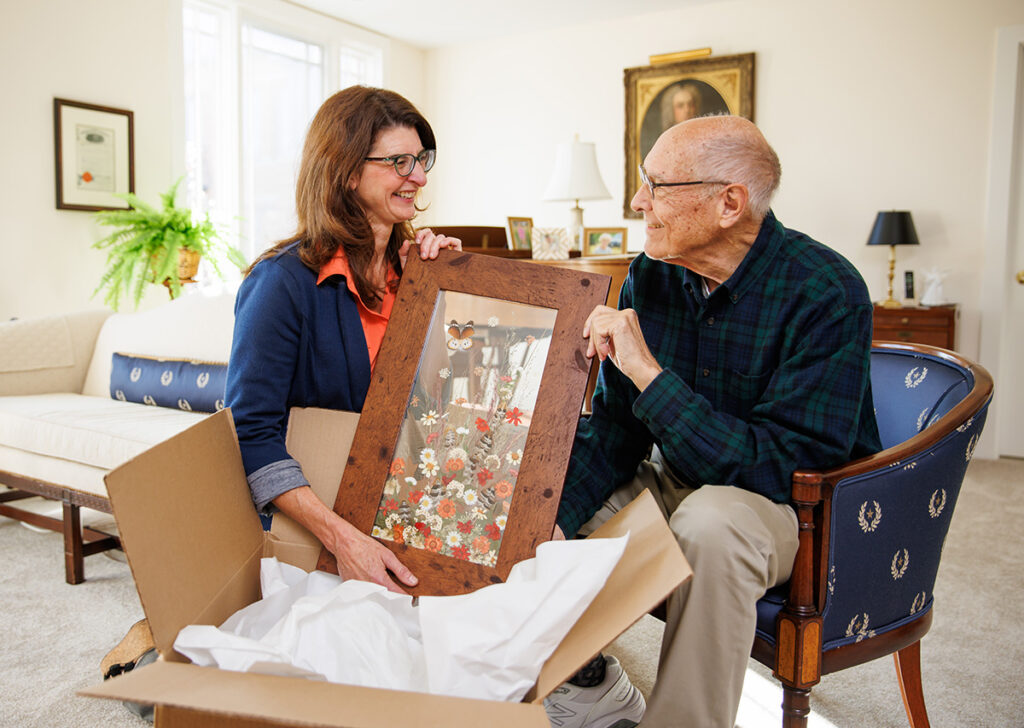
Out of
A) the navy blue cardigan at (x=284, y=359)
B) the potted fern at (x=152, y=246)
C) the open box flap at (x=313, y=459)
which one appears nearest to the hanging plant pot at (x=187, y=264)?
the potted fern at (x=152, y=246)

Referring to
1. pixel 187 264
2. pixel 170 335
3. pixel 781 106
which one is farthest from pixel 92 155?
pixel 781 106

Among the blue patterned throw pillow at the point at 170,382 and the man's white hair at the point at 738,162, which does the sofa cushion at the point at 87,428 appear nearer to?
the blue patterned throw pillow at the point at 170,382

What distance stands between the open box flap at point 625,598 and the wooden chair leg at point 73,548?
7.07ft

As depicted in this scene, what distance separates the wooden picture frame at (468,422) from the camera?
1.23m

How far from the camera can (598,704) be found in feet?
4.86

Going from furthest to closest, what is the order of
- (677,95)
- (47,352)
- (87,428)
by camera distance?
(677,95)
(47,352)
(87,428)

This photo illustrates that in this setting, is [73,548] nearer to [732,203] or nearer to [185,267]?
[185,267]

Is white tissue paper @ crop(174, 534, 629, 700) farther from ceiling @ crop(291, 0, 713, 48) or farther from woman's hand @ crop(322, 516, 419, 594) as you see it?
ceiling @ crop(291, 0, 713, 48)

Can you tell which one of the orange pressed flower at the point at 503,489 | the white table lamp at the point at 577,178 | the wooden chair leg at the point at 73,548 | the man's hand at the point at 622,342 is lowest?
the wooden chair leg at the point at 73,548

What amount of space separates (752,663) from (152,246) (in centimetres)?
350

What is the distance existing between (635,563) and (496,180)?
5.42 metres

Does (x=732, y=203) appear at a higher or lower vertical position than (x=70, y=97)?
lower

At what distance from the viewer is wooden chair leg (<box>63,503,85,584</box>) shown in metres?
2.51

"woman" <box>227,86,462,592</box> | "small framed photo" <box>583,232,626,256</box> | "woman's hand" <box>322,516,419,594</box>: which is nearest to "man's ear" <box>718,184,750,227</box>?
"woman" <box>227,86,462,592</box>
